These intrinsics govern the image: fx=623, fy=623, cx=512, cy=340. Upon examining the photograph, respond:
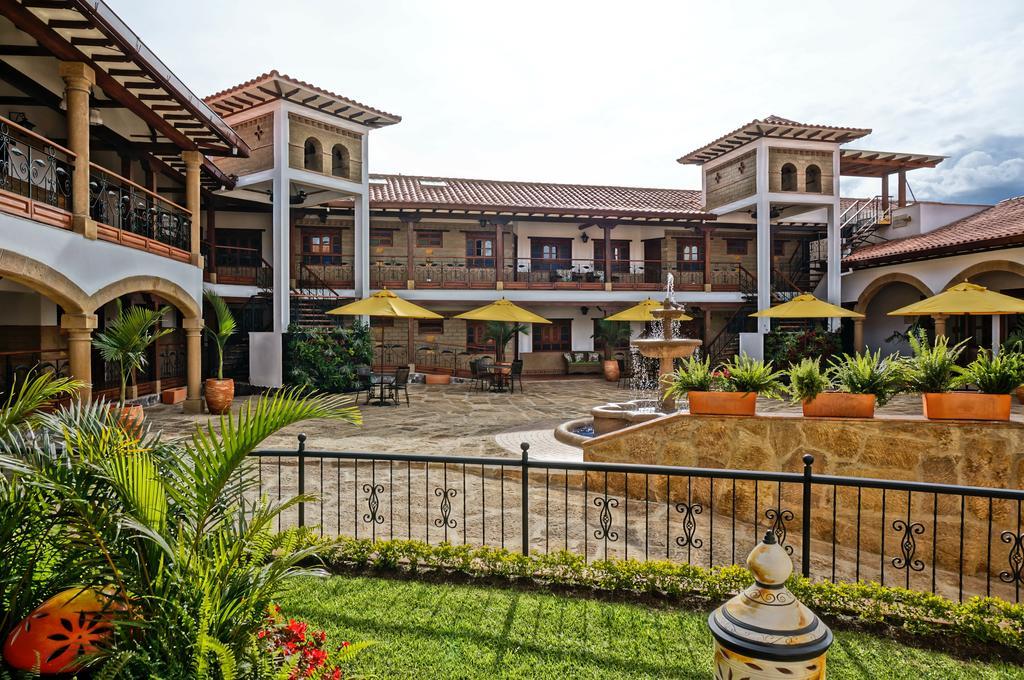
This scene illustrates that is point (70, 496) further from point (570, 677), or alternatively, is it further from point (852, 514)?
point (852, 514)

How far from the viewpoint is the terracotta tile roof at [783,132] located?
20016mm

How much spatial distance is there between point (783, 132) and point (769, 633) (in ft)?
70.8

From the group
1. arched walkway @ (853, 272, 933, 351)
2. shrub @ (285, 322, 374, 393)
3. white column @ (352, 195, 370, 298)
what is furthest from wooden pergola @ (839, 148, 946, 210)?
shrub @ (285, 322, 374, 393)

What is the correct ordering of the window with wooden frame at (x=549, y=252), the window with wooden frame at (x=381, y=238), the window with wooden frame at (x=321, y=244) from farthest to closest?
1. the window with wooden frame at (x=549, y=252)
2. the window with wooden frame at (x=381, y=238)
3. the window with wooden frame at (x=321, y=244)

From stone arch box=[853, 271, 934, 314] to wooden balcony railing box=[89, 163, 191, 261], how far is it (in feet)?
65.5

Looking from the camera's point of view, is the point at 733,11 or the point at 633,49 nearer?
the point at 733,11

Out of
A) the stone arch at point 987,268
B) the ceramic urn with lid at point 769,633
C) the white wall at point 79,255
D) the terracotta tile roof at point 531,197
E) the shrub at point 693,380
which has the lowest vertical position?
the ceramic urn with lid at point 769,633

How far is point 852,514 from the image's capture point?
737cm

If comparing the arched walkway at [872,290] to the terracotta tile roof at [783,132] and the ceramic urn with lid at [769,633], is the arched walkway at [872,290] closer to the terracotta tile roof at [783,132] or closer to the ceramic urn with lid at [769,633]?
the terracotta tile roof at [783,132]

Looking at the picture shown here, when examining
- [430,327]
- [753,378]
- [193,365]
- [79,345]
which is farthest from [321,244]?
[753,378]

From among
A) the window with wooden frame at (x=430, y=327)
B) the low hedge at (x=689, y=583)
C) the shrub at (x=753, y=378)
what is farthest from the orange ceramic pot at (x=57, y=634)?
the window with wooden frame at (x=430, y=327)

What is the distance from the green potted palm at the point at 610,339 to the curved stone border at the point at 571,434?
901 cm

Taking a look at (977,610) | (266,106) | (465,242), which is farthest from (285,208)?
(977,610)

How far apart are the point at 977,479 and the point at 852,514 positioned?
132 cm
